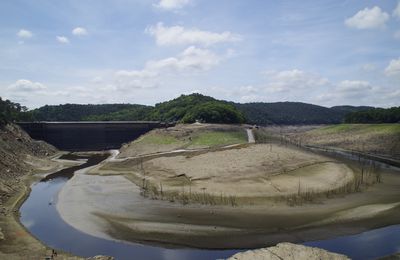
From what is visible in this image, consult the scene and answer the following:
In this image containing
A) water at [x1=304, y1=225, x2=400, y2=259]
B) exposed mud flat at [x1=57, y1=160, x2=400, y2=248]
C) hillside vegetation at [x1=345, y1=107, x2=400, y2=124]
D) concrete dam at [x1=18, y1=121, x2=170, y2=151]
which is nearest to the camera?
water at [x1=304, y1=225, x2=400, y2=259]

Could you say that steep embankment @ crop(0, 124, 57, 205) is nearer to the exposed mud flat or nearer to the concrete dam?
the exposed mud flat

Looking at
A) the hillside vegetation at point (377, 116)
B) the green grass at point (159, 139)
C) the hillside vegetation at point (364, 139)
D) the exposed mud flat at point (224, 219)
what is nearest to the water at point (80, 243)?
the exposed mud flat at point (224, 219)

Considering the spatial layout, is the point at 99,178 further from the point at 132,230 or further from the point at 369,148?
the point at 369,148

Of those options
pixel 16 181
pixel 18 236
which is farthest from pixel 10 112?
pixel 18 236

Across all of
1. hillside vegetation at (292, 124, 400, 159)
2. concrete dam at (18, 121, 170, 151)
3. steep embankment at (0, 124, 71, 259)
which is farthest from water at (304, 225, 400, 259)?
concrete dam at (18, 121, 170, 151)

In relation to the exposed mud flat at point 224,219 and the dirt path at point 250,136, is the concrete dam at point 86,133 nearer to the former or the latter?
Answer: the dirt path at point 250,136

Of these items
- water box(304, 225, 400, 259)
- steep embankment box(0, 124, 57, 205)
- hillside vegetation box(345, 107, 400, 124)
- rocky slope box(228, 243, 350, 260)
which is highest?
hillside vegetation box(345, 107, 400, 124)
